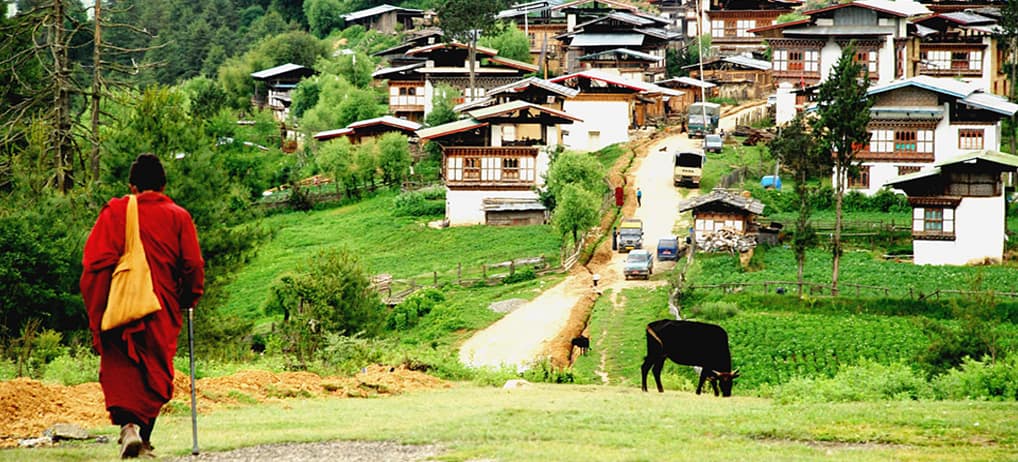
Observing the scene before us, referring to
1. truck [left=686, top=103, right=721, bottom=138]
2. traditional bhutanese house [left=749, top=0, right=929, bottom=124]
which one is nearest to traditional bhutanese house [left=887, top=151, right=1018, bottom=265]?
traditional bhutanese house [left=749, top=0, right=929, bottom=124]

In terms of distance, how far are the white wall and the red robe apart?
63706 mm

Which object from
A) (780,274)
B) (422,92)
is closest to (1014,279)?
(780,274)

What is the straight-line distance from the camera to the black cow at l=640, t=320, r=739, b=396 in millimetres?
24250

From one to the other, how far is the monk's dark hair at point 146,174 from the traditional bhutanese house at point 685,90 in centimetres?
7279

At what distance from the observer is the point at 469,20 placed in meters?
85.0

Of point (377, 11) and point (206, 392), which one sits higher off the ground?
point (377, 11)

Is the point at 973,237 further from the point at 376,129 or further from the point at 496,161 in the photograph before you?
the point at 376,129

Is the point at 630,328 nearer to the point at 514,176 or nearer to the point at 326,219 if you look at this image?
the point at 514,176

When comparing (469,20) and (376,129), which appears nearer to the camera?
(376,129)

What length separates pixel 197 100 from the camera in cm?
9338

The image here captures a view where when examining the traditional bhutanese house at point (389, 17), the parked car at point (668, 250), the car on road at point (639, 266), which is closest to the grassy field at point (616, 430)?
the car on road at point (639, 266)

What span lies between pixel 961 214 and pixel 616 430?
3961cm

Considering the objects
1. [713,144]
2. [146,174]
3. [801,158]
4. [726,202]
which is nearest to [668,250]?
[726,202]

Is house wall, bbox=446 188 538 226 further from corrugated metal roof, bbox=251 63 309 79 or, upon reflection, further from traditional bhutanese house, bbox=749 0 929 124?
corrugated metal roof, bbox=251 63 309 79
